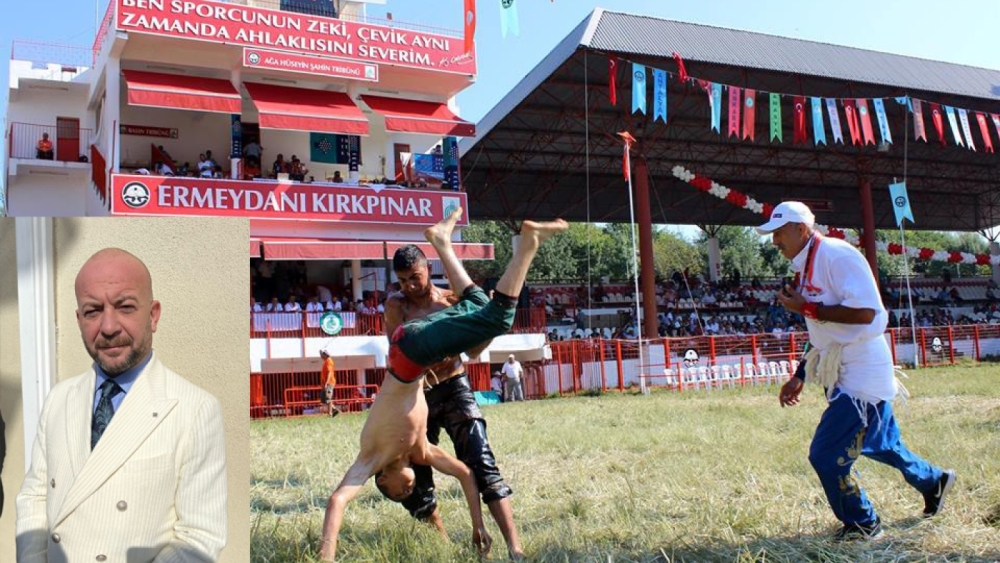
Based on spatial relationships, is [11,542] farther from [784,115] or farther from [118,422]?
[784,115]

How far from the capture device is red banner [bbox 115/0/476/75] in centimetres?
1986

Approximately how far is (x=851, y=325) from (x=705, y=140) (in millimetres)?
29384

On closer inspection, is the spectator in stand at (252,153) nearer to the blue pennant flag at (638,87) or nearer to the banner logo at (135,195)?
the banner logo at (135,195)

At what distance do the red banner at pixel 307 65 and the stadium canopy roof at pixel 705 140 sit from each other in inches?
203

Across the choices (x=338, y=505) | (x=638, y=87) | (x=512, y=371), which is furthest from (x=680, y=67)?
(x=338, y=505)

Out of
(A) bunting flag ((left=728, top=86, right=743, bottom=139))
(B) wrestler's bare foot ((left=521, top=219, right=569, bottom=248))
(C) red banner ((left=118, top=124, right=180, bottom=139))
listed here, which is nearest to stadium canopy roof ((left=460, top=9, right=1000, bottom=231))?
(A) bunting flag ((left=728, top=86, right=743, bottom=139))

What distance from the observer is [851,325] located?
3984 millimetres

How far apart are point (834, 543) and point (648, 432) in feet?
17.6

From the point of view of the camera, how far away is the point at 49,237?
2031mm

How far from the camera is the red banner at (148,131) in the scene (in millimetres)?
21766

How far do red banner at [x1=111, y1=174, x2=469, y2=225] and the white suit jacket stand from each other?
17.4 meters

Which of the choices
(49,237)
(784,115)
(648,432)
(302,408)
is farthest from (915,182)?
(49,237)

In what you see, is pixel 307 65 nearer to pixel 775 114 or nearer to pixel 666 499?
pixel 775 114

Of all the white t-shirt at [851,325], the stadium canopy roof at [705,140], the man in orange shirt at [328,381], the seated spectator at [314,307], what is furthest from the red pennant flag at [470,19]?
the stadium canopy roof at [705,140]
